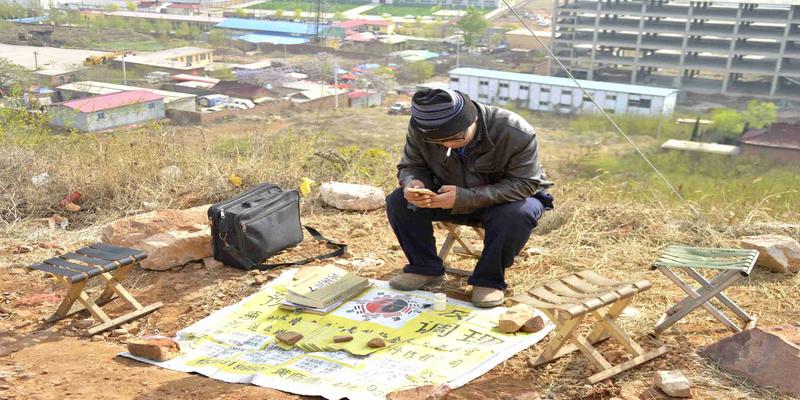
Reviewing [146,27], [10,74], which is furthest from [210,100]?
[146,27]

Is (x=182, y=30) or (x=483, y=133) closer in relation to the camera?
(x=483, y=133)

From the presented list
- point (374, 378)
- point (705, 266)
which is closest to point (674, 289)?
point (705, 266)

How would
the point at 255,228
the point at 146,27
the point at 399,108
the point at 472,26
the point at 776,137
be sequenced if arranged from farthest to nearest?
the point at 146,27 < the point at 472,26 < the point at 399,108 < the point at 776,137 < the point at 255,228

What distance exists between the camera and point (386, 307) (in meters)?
3.32

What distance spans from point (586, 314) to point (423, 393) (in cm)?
65

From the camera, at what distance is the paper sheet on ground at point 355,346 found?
2623 mm

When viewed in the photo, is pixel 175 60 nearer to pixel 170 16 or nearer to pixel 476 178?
pixel 170 16

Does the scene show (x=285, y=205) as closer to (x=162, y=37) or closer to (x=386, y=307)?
(x=386, y=307)

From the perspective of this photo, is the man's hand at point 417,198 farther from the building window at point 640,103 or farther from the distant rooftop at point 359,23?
the distant rooftop at point 359,23

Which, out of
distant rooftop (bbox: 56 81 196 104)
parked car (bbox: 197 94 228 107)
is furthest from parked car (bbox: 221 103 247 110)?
distant rooftop (bbox: 56 81 196 104)

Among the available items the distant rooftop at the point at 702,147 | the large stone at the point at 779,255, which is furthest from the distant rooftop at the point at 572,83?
the large stone at the point at 779,255

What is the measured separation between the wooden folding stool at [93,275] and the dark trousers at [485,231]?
51.5 inches

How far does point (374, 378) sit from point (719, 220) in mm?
3008

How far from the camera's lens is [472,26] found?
39.7 m
